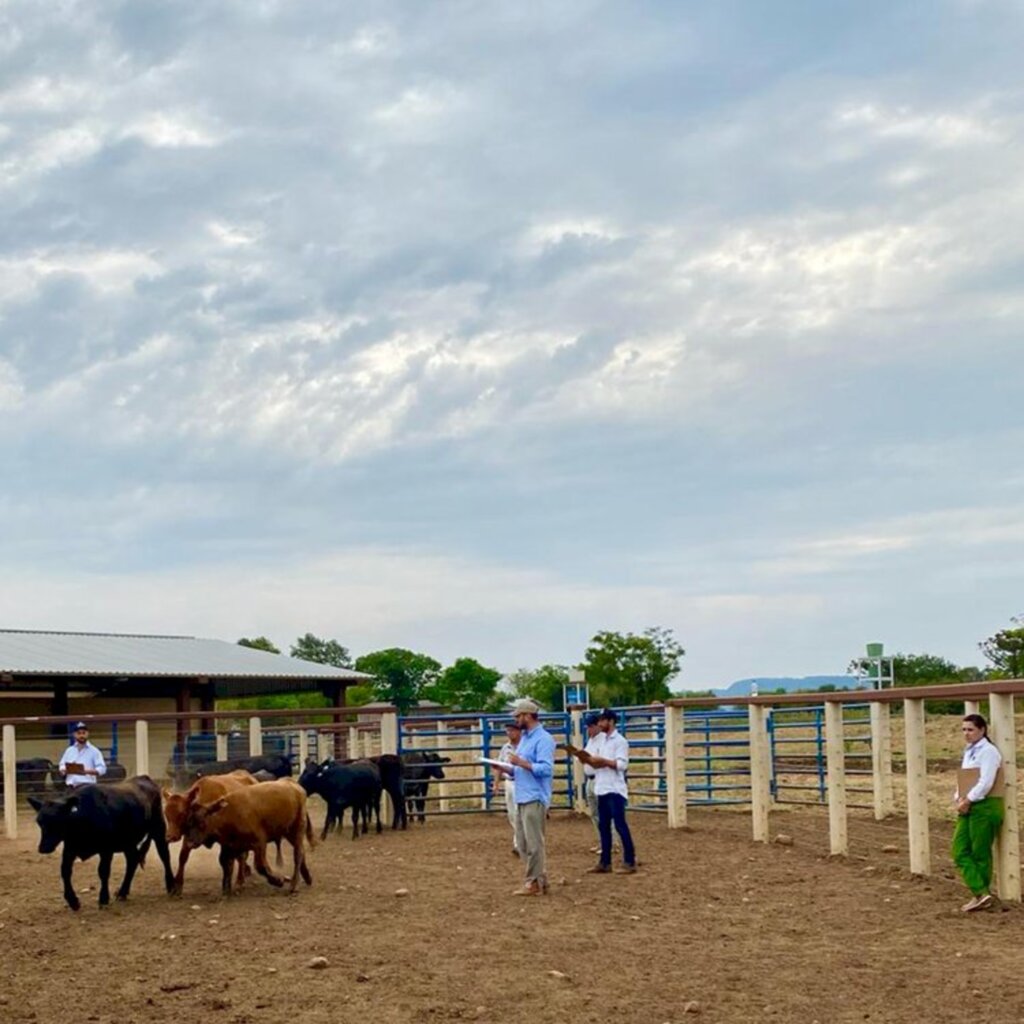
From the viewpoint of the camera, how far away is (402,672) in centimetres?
6562

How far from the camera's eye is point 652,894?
39.4ft

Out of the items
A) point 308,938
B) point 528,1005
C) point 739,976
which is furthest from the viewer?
point 308,938

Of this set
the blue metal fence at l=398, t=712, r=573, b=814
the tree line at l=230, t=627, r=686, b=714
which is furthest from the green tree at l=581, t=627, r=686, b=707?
the blue metal fence at l=398, t=712, r=573, b=814

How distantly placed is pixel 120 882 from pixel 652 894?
497 centimetres

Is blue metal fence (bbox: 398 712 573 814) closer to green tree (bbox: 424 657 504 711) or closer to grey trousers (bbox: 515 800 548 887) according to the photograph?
grey trousers (bbox: 515 800 548 887)

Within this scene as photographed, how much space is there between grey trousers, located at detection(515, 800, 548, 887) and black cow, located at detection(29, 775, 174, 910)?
3.11m

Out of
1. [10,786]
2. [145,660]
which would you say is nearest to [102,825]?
[10,786]

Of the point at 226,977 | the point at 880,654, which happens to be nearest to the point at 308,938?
the point at 226,977

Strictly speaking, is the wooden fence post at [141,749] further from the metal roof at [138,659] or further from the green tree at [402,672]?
the green tree at [402,672]

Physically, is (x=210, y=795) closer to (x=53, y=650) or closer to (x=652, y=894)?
(x=652, y=894)

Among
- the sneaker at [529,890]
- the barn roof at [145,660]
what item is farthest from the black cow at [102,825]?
the barn roof at [145,660]

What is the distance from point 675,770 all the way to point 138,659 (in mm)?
22310

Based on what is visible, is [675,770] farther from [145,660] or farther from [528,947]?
[145,660]

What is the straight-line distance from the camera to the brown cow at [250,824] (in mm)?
12453
